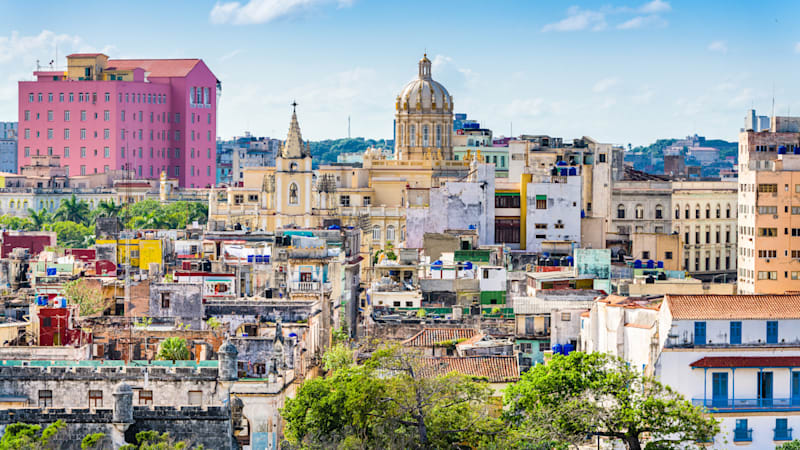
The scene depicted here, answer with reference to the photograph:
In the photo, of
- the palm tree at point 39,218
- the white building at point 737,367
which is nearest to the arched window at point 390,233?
the palm tree at point 39,218

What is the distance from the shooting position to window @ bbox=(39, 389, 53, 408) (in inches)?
2167

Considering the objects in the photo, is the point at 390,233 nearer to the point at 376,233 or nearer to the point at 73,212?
the point at 376,233

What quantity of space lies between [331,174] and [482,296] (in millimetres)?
68016

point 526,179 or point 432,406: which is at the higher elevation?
point 526,179

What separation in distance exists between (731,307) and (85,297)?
32.4 metres

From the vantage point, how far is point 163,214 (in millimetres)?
175375

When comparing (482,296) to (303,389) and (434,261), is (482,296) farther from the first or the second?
(303,389)

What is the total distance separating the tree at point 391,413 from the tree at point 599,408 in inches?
45.9

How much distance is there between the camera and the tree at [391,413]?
170ft

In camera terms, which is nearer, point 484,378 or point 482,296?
point 484,378

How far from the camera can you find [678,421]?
51188mm

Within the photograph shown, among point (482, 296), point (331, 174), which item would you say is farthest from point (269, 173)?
point (482, 296)

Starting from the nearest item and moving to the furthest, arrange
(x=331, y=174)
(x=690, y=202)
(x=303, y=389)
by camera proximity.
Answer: (x=303, y=389), (x=690, y=202), (x=331, y=174)

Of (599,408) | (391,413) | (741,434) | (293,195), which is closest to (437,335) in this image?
(741,434)
